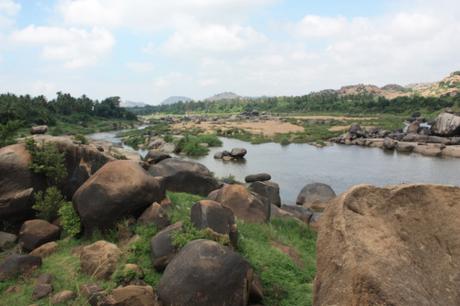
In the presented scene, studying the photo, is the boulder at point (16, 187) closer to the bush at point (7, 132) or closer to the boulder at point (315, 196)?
the bush at point (7, 132)

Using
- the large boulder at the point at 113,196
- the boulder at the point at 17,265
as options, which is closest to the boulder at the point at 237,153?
the large boulder at the point at 113,196

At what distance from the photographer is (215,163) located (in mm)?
45531

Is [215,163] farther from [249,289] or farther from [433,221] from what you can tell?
[433,221]

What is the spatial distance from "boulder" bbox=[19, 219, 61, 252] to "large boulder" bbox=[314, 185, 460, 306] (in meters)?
9.88

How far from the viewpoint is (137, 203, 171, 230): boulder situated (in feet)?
42.2

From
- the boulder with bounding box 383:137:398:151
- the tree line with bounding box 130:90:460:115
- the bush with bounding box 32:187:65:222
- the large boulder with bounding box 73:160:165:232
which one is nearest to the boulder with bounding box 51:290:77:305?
the large boulder with bounding box 73:160:165:232

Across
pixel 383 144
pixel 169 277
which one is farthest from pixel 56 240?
pixel 383 144

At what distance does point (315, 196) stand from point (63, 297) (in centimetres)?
1860

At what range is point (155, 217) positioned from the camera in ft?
42.6

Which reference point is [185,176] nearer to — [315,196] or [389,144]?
[315,196]

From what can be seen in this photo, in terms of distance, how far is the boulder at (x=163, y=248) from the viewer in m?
10.7

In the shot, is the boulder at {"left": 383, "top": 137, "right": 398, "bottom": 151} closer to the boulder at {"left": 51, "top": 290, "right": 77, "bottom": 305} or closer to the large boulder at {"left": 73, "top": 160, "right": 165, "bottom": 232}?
the large boulder at {"left": 73, "top": 160, "right": 165, "bottom": 232}

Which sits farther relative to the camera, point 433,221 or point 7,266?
point 7,266

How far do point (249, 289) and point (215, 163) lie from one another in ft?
118
